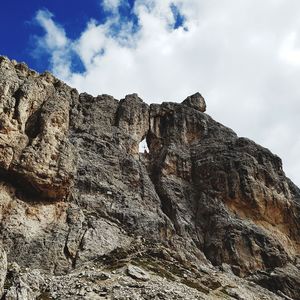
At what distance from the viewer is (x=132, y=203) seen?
6681cm

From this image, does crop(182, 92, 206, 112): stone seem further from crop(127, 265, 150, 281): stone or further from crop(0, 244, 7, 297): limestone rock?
crop(0, 244, 7, 297): limestone rock

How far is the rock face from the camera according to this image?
49.0 m

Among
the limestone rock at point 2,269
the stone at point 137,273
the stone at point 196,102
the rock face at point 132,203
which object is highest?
the stone at point 196,102

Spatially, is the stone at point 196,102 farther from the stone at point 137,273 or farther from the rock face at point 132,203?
the stone at point 137,273

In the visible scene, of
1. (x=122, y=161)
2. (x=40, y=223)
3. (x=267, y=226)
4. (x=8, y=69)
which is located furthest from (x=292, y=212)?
(x=8, y=69)

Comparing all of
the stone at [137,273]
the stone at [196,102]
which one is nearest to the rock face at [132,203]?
the stone at [137,273]

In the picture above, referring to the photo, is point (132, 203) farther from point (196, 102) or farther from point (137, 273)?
point (196, 102)

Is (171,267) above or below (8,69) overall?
below

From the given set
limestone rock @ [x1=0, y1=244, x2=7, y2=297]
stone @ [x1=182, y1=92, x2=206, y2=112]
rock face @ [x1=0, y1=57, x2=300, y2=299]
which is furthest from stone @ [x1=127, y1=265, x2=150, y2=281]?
stone @ [x1=182, y1=92, x2=206, y2=112]

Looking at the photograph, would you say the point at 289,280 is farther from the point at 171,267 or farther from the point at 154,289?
the point at 154,289

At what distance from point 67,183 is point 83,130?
19.0m

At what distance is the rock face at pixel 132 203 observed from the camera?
161 feet

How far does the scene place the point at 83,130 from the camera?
76188mm

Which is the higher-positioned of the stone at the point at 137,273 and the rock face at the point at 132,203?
the rock face at the point at 132,203
